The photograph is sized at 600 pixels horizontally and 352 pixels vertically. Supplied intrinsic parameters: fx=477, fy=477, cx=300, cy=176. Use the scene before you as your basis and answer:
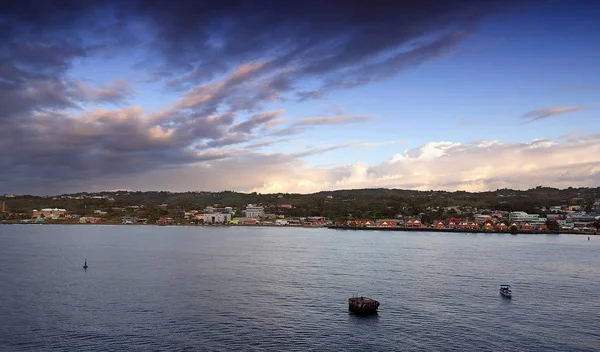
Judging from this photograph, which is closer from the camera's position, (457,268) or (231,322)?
(231,322)

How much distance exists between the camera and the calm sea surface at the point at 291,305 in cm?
3147

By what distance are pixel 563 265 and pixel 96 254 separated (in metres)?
76.3

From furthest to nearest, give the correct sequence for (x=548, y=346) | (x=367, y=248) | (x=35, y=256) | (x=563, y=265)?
(x=367, y=248) → (x=35, y=256) → (x=563, y=265) → (x=548, y=346)

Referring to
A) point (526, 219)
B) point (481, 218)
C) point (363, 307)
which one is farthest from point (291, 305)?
point (481, 218)

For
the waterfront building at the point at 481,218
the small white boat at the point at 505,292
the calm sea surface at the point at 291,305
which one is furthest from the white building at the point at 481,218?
→ the small white boat at the point at 505,292

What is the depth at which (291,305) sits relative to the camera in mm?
42000

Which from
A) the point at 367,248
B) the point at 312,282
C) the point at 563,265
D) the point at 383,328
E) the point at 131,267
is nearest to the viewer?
the point at 383,328

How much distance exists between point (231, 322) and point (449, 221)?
16977cm

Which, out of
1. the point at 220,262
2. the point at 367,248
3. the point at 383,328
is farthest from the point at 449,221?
the point at 383,328

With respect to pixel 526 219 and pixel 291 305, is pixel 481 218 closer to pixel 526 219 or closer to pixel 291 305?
pixel 526 219

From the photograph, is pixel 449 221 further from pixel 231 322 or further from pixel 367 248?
pixel 231 322

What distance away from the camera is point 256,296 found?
4581 centimetres

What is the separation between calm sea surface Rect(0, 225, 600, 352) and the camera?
103ft

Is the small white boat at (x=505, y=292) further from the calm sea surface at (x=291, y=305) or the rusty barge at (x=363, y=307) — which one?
the rusty barge at (x=363, y=307)
